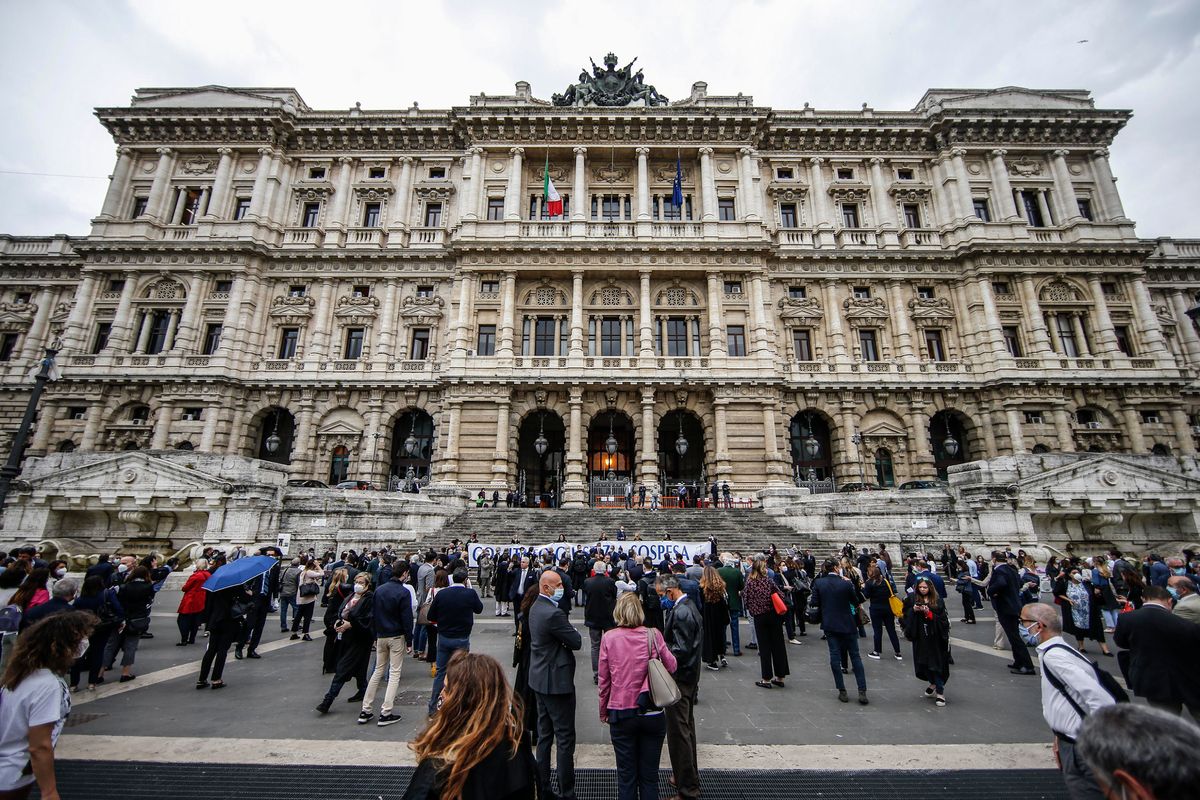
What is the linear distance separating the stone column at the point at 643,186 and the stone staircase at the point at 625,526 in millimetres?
17563

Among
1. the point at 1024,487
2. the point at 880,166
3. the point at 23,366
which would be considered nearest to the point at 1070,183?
the point at 880,166

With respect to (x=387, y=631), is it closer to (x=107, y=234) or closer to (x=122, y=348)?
(x=122, y=348)

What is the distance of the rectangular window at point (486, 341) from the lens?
30.0m

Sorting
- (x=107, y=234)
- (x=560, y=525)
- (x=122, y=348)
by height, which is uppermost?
(x=107, y=234)

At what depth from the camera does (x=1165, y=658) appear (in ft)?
16.0

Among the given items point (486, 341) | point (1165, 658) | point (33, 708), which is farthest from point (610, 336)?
point (33, 708)

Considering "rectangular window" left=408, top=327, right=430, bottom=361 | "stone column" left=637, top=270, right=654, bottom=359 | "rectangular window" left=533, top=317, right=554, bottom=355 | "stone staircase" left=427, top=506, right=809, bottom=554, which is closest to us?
"stone staircase" left=427, top=506, right=809, bottom=554

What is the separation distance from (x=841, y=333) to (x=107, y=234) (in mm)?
43436

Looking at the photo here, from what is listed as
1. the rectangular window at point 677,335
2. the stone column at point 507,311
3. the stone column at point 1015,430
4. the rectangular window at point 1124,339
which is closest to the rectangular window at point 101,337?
the stone column at point 507,311

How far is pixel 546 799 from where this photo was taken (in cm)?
274

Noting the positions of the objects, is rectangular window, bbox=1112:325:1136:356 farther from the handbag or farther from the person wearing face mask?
the handbag

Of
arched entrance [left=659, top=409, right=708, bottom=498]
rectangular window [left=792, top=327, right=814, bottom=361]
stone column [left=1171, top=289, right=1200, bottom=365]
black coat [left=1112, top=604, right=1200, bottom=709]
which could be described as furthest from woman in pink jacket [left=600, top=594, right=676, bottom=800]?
stone column [left=1171, top=289, right=1200, bottom=365]

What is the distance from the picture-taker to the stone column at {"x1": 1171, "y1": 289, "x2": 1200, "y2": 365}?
3369 cm

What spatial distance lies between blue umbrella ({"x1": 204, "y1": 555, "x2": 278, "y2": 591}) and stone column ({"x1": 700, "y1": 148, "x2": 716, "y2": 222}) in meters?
28.3
